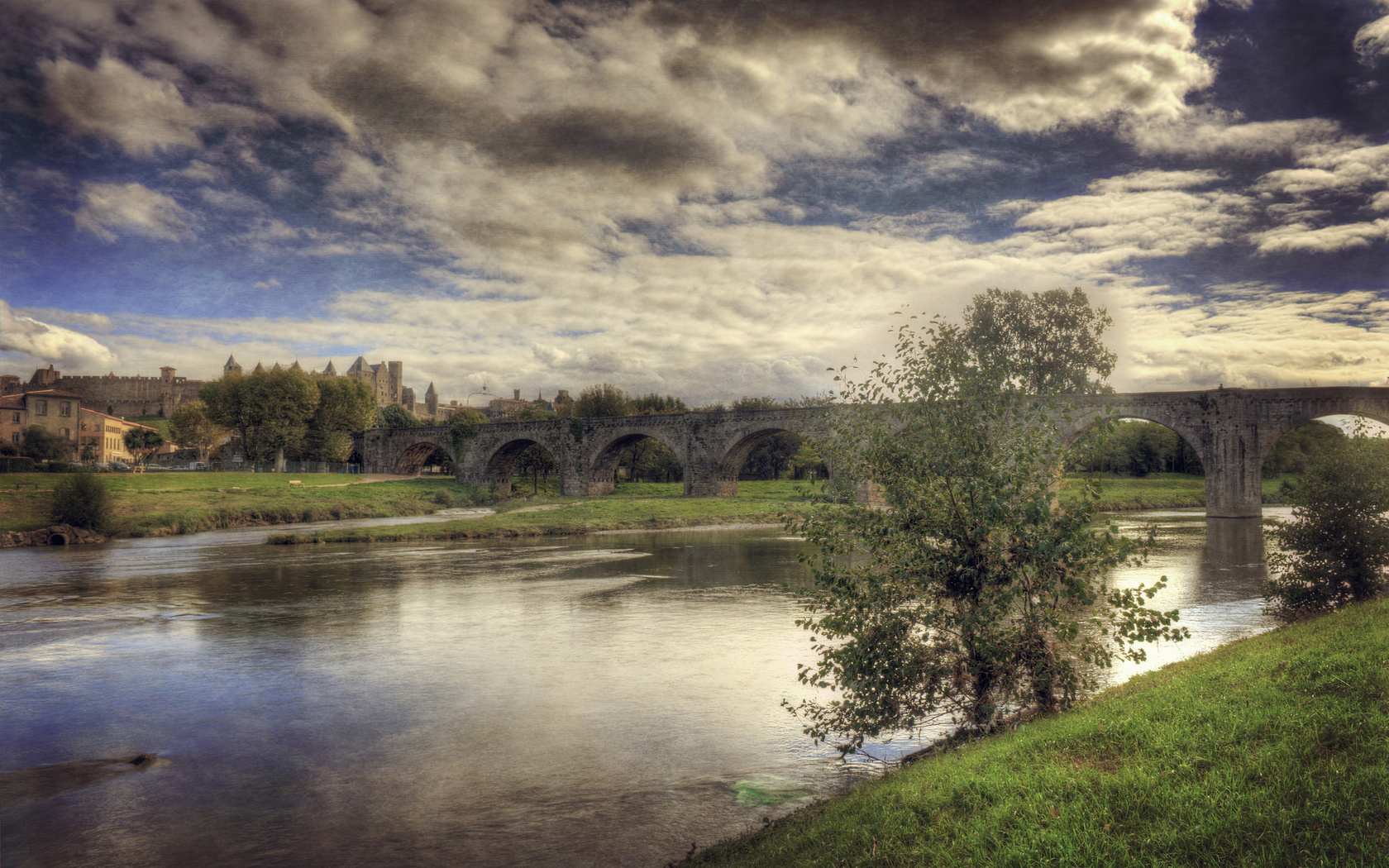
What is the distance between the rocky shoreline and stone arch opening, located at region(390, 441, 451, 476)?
46385 millimetres

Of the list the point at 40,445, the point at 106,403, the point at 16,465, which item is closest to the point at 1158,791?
the point at 16,465

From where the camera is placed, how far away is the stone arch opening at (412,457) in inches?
3159

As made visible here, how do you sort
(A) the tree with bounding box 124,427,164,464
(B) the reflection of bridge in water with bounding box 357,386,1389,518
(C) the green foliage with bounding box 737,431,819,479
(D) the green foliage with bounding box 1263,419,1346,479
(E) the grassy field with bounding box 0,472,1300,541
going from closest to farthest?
(E) the grassy field with bounding box 0,472,1300,541
(B) the reflection of bridge in water with bounding box 357,386,1389,518
(D) the green foliage with bounding box 1263,419,1346,479
(C) the green foliage with bounding box 737,431,819,479
(A) the tree with bounding box 124,427,164,464

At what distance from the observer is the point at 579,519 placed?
3959cm

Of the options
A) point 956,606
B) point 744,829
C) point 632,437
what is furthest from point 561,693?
point 632,437

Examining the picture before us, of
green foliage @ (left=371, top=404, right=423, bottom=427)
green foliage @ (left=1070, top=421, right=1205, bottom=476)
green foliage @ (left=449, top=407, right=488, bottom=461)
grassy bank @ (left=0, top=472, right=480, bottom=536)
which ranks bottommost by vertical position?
grassy bank @ (left=0, top=472, right=480, bottom=536)

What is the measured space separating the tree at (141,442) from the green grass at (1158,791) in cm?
11174

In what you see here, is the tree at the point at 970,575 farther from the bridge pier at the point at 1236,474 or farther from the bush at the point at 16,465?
the bush at the point at 16,465

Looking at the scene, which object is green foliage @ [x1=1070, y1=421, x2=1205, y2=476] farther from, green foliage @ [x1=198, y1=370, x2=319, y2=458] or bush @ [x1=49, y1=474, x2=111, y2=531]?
green foliage @ [x1=198, y1=370, x2=319, y2=458]

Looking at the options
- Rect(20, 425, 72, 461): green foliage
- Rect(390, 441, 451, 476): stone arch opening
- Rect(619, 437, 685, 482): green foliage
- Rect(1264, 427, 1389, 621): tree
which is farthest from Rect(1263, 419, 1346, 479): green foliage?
Rect(20, 425, 72, 461): green foliage

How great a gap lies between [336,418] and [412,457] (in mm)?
9501

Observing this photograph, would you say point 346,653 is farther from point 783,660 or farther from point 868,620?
point 868,620

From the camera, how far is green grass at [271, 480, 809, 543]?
109ft

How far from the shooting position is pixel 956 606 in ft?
24.3
